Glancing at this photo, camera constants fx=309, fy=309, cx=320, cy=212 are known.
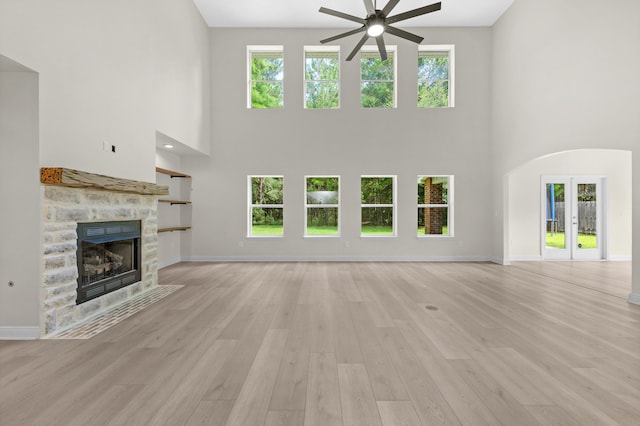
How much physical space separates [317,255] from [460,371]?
5.28 m

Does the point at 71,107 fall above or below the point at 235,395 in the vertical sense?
above

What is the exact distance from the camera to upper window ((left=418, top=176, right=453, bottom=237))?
24.9 feet

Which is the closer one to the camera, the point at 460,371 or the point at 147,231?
the point at 460,371

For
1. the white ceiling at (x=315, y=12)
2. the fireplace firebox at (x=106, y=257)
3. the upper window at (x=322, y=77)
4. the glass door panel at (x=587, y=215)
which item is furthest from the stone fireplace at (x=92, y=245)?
the glass door panel at (x=587, y=215)

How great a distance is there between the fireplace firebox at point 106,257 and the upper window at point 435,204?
19.7ft

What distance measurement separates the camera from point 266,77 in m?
7.66

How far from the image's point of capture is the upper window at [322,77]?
7.55 metres

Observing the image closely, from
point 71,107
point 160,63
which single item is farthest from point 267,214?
point 71,107

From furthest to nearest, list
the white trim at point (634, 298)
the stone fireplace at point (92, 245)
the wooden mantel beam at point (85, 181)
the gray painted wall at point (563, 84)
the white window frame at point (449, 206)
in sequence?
the white window frame at point (449, 206) → the gray painted wall at point (563, 84) → the white trim at point (634, 298) → the stone fireplace at point (92, 245) → the wooden mantel beam at point (85, 181)

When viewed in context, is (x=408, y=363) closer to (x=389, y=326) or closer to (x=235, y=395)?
(x=389, y=326)

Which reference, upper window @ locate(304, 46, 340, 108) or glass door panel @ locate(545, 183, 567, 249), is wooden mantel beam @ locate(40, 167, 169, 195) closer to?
upper window @ locate(304, 46, 340, 108)

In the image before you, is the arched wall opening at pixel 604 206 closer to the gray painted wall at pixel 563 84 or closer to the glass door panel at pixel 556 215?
the glass door panel at pixel 556 215

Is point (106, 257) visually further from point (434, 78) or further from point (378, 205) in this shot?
point (434, 78)

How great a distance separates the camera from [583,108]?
474 centimetres
